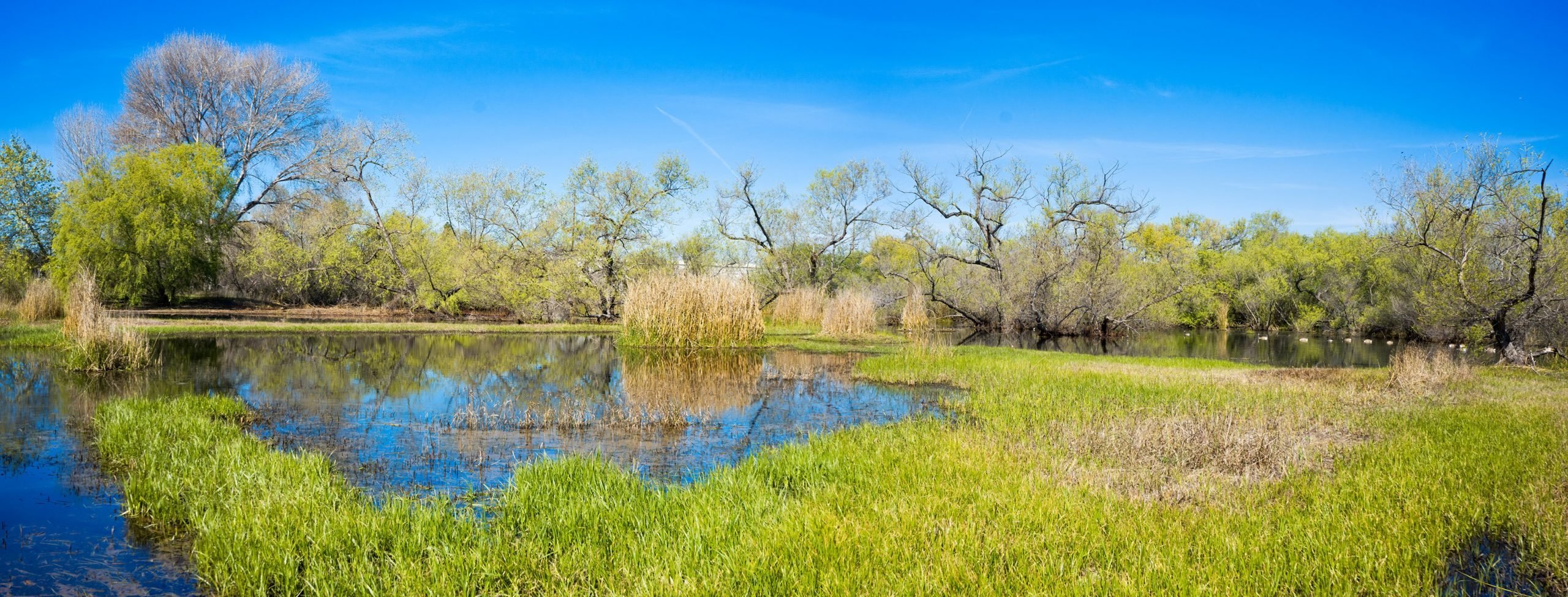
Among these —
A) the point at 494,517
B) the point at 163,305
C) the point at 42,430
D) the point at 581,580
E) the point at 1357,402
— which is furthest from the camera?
the point at 163,305

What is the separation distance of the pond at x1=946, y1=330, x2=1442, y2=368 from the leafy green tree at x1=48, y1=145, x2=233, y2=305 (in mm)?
30720

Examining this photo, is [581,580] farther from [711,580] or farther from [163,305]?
[163,305]

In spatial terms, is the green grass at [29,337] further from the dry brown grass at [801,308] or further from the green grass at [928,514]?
the dry brown grass at [801,308]

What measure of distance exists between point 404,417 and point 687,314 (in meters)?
10.00

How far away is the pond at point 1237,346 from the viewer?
21906mm

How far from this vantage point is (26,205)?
30.5 meters

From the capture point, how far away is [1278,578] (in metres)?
3.94

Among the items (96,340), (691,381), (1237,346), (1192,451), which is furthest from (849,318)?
(96,340)

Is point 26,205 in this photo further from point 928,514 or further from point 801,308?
point 928,514

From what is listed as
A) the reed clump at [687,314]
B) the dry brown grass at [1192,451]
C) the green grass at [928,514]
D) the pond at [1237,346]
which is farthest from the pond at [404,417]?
the pond at [1237,346]

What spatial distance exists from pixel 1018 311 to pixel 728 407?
24919mm

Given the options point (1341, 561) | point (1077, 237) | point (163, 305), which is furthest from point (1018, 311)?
point (163, 305)

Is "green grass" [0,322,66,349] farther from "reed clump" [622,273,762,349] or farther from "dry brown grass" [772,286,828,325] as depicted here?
"dry brown grass" [772,286,828,325]

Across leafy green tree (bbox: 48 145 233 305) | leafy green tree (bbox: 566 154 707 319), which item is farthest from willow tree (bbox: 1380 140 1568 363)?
leafy green tree (bbox: 48 145 233 305)
